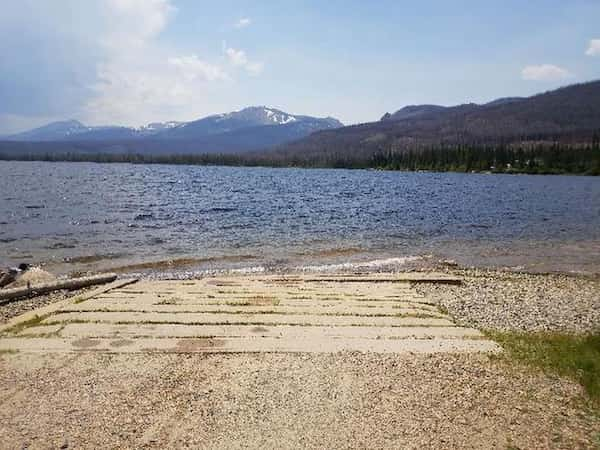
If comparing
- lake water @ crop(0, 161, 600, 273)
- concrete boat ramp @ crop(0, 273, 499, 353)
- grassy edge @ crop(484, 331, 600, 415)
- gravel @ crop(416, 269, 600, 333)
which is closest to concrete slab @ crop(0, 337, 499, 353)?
concrete boat ramp @ crop(0, 273, 499, 353)

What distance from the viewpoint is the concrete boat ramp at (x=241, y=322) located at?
32.1 ft

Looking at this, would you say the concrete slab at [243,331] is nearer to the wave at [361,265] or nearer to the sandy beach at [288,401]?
the sandy beach at [288,401]

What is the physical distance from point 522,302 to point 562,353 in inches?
208

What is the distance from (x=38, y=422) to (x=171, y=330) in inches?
160

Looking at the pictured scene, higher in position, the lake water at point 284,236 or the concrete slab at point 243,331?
the concrete slab at point 243,331

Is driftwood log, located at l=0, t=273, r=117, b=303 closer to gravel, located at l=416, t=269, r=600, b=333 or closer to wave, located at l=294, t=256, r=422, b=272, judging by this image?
wave, located at l=294, t=256, r=422, b=272

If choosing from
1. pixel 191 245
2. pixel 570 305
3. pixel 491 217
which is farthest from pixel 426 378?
pixel 491 217

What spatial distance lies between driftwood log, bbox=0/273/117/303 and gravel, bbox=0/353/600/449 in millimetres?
6505

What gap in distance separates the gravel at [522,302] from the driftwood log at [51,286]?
11.0 meters

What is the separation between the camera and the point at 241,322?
11203 millimetres

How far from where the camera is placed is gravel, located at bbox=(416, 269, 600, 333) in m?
12.0

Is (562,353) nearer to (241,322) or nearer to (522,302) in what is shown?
(522,302)

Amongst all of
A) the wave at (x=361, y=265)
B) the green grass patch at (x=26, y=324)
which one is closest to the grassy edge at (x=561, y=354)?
the green grass patch at (x=26, y=324)

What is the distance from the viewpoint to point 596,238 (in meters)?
33.1
